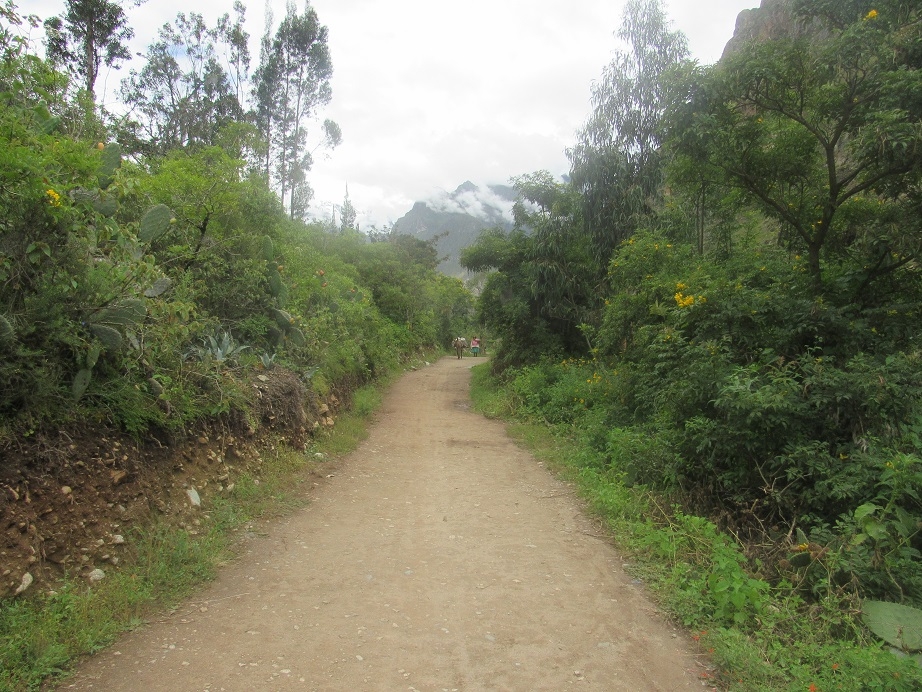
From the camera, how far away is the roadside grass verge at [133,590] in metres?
3.26

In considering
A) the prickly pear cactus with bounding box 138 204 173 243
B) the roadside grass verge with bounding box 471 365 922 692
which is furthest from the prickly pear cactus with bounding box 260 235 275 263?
the roadside grass verge with bounding box 471 365 922 692

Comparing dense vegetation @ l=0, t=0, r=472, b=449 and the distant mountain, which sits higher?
the distant mountain

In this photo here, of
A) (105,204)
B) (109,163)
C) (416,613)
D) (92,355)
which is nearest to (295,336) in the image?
(109,163)

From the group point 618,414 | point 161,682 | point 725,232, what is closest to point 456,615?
point 161,682

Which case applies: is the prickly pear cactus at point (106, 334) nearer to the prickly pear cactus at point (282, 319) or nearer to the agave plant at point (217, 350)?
the agave plant at point (217, 350)

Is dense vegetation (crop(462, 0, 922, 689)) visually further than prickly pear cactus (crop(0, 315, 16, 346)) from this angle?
Yes

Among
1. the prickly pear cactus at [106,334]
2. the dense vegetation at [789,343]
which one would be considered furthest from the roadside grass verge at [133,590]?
the dense vegetation at [789,343]

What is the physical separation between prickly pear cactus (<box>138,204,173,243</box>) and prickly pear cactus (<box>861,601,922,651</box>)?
7030 mm

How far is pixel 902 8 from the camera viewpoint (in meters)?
6.26

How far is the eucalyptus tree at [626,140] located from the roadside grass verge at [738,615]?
9.19m

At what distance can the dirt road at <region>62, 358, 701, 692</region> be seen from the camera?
3.40 m

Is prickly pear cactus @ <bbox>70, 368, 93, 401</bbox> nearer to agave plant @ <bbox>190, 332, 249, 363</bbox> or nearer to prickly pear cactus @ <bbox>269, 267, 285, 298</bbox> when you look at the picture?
agave plant @ <bbox>190, 332, 249, 363</bbox>

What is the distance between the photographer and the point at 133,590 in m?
4.08

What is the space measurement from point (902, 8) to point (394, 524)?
25.1ft
